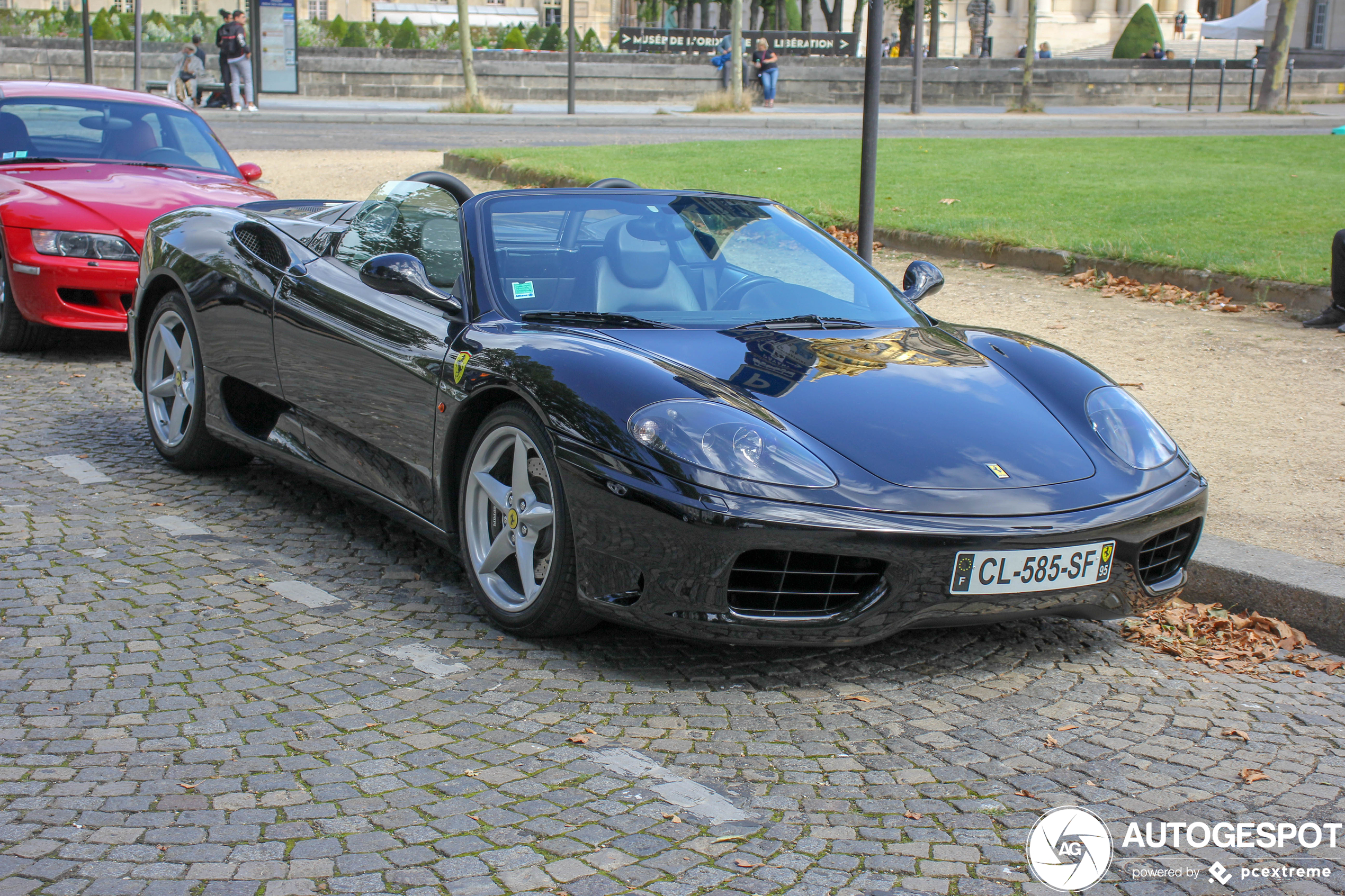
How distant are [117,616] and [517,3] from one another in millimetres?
79638

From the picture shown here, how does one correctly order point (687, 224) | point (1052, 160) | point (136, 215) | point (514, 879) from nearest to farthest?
1. point (514, 879)
2. point (687, 224)
3. point (136, 215)
4. point (1052, 160)

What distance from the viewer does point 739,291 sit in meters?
4.62

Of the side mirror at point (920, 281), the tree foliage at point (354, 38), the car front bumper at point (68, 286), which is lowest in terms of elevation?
the car front bumper at point (68, 286)

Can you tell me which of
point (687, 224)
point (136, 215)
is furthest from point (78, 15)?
point (687, 224)

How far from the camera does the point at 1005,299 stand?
374 inches

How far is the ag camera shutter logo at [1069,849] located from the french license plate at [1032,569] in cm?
65

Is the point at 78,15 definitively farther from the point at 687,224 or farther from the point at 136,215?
the point at 687,224

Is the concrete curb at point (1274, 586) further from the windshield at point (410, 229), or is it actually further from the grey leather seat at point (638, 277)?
the windshield at point (410, 229)

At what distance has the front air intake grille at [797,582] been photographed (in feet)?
11.4

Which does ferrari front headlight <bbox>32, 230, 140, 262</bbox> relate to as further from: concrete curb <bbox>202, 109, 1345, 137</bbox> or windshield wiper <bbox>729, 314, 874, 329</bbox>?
concrete curb <bbox>202, 109, 1345, 137</bbox>

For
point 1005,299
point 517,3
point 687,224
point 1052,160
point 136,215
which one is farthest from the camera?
point 517,3

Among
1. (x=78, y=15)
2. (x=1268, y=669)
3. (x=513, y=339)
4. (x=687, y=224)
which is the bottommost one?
(x=1268, y=669)

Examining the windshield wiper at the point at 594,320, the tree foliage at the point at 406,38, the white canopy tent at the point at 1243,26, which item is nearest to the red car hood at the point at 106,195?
the windshield wiper at the point at 594,320

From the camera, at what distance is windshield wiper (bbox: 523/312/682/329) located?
424 cm
